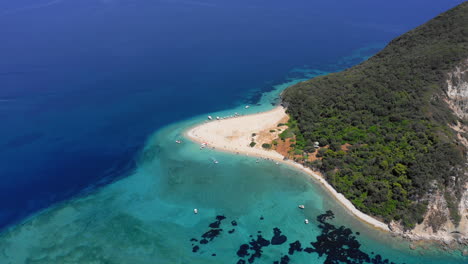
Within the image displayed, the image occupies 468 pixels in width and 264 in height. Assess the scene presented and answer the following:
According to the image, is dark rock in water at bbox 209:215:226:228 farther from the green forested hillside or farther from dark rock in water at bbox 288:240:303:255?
the green forested hillside

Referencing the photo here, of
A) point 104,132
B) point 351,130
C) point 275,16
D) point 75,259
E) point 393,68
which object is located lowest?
point 75,259

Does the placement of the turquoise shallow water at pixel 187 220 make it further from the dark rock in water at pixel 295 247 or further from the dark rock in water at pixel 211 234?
the dark rock in water at pixel 211 234

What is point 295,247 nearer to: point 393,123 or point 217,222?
point 217,222

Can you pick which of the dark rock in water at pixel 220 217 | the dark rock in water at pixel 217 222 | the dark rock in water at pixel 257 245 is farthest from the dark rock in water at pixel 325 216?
the dark rock in water at pixel 217 222

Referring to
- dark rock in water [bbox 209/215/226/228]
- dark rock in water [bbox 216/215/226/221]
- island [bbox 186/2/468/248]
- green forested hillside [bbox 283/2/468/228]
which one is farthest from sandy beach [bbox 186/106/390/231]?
dark rock in water [bbox 209/215/226/228]

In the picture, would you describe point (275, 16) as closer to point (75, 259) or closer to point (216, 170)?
point (216, 170)

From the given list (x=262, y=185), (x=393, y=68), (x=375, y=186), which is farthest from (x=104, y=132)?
(x=393, y=68)
